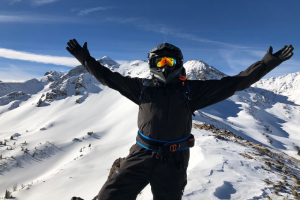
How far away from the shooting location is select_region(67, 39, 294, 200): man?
2467 millimetres

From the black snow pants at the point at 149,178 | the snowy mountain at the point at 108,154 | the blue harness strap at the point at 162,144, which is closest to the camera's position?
the black snow pants at the point at 149,178

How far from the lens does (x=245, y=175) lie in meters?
5.36

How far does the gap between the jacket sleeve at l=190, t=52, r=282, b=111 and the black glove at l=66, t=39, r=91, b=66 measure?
1.93 metres

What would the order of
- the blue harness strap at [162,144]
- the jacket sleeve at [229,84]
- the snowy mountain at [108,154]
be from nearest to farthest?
the blue harness strap at [162,144] → the jacket sleeve at [229,84] → the snowy mountain at [108,154]

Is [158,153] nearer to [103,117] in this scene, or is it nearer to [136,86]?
[136,86]

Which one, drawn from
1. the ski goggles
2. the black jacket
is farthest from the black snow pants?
the ski goggles

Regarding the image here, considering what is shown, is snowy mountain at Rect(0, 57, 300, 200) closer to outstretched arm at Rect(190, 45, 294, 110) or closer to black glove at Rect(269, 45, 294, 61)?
outstretched arm at Rect(190, 45, 294, 110)

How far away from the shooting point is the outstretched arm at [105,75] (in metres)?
2.88

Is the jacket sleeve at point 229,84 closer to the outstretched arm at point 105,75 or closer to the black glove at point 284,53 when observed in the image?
the black glove at point 284,53

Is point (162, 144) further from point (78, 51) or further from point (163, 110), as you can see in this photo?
point (78, 51)

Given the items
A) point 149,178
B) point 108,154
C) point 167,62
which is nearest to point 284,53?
point 167,62

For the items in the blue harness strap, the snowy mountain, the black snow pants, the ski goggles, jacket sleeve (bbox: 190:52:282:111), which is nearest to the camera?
the black snow pants

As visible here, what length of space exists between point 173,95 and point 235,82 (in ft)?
3.47

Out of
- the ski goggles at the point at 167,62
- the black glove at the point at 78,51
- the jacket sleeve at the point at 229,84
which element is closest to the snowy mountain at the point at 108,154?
the jacket sleeve at the point at 229,84
